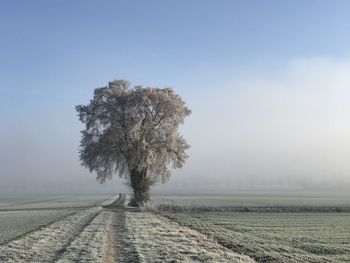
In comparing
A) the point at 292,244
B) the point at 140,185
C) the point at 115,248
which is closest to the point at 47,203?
the point at 140,185

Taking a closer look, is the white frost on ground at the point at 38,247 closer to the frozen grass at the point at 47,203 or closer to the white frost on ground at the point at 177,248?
the white frost on ground at the point at 177,248

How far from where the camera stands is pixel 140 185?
64.2 m

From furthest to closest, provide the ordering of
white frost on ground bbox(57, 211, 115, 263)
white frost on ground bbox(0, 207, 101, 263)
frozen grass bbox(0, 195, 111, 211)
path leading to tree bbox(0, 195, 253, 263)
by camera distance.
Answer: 1. frozen grass bbox(0, 195, 111, 211)
2. white frost on ground bbox(0, 207, 101, 263)
3. path leading to tree bbox(0, 195, 253, 263)
4. white frost on ground bbox(57, 211, 115, 263)

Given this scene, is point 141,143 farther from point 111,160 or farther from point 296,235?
point 296,235

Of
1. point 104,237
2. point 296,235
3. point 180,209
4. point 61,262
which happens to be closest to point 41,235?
point 104,237

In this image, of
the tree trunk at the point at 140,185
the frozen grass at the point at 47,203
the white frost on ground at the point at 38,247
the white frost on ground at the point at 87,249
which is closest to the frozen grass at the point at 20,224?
the white frost on ground at the point at 38,247

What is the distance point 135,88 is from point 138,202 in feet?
47.9

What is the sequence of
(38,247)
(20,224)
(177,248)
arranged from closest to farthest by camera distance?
(177,248), (38,247), (20,224)

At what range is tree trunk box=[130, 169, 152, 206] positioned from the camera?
2514 inches

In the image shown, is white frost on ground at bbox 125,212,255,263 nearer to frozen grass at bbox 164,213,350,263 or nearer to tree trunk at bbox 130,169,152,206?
frozen grass at bbox 164,213,350,263

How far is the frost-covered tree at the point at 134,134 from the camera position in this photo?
62344 mm

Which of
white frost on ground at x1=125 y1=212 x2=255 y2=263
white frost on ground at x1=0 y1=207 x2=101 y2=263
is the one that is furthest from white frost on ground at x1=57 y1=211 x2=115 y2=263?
white frost on ground at x1=125 y1=212 x2=255 y2=263

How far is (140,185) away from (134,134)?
680 cm

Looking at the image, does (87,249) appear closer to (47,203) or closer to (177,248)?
(177,248)
